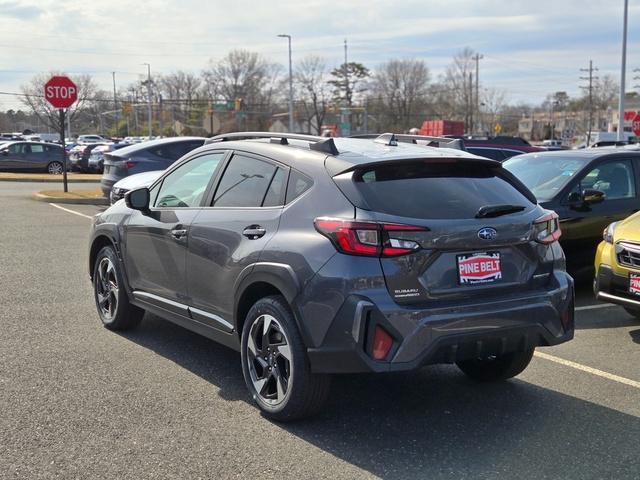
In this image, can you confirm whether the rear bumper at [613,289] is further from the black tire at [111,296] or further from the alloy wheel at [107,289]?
Result: the alloy wheel at [107,289]

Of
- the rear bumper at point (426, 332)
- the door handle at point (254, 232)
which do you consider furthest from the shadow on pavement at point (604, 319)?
the door handle at point (254, 232)

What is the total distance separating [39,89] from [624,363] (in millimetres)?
105511

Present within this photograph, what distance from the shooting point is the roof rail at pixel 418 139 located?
500cm

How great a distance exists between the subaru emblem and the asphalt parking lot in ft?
3.86

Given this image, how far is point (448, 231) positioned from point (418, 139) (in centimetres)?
183

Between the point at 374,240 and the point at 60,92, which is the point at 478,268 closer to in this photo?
the point at 374,240

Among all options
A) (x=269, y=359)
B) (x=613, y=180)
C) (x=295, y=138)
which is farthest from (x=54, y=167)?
(x=269, y=359)

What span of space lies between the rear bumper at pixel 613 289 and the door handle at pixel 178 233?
381 cm

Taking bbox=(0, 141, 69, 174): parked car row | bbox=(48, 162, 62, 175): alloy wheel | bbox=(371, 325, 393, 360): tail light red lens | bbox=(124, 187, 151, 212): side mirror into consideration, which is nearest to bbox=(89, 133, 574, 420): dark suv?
bbox=(371, 325, 393, 360): tail light red lens

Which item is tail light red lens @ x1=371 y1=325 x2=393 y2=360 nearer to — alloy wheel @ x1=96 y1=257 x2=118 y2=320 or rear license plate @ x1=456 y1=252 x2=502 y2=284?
rear license plate @ x1=456 y1=252 x2=502 y2=284

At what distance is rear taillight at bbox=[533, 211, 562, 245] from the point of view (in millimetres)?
4238

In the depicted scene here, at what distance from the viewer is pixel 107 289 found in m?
6.31

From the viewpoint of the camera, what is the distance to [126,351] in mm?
5570

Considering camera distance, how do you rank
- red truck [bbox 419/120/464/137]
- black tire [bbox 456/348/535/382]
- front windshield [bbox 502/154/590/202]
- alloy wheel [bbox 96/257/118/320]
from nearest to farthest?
black tire [bbox 456/348/535/382], alloy wheel [bbox 96/257/118/320], front windshield [bbox 502/154/590/202], red truck [bbox 419/120/464/137]
